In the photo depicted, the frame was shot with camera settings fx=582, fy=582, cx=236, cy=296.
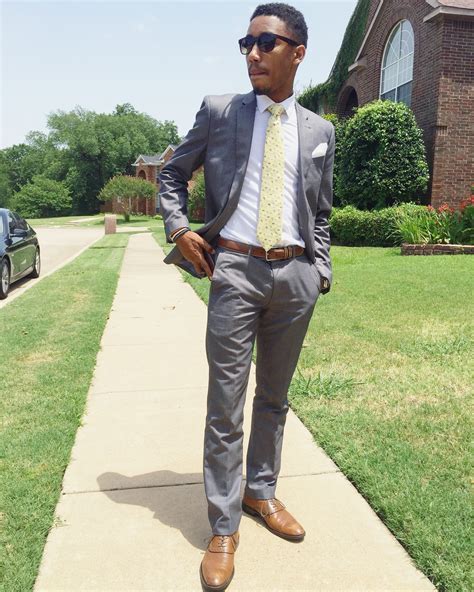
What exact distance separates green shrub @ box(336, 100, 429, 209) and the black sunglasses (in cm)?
1285

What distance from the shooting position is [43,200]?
6088cm

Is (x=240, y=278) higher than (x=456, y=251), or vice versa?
(x=240, y=278)

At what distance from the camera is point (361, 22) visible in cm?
1945

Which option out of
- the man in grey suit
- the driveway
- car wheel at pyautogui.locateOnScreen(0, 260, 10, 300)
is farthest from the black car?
the man in grey suit

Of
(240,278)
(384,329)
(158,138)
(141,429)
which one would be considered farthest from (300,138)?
(158,138)

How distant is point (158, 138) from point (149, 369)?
226ft

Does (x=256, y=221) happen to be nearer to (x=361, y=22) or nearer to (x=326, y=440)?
(x=326, y=440)

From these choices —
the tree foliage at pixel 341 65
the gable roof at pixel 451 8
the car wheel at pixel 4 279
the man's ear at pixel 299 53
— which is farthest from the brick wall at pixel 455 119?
the man's ear at pixel 299 53

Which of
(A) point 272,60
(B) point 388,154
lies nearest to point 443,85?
(B) point 388,154

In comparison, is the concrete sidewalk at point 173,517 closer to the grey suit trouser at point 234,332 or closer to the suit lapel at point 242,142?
the grey suit trouser at point 234,332

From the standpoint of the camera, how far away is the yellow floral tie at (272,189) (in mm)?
2451

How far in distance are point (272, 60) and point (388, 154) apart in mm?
13063

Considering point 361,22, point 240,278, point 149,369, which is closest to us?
point 240,278

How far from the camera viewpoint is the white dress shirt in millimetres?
2482
